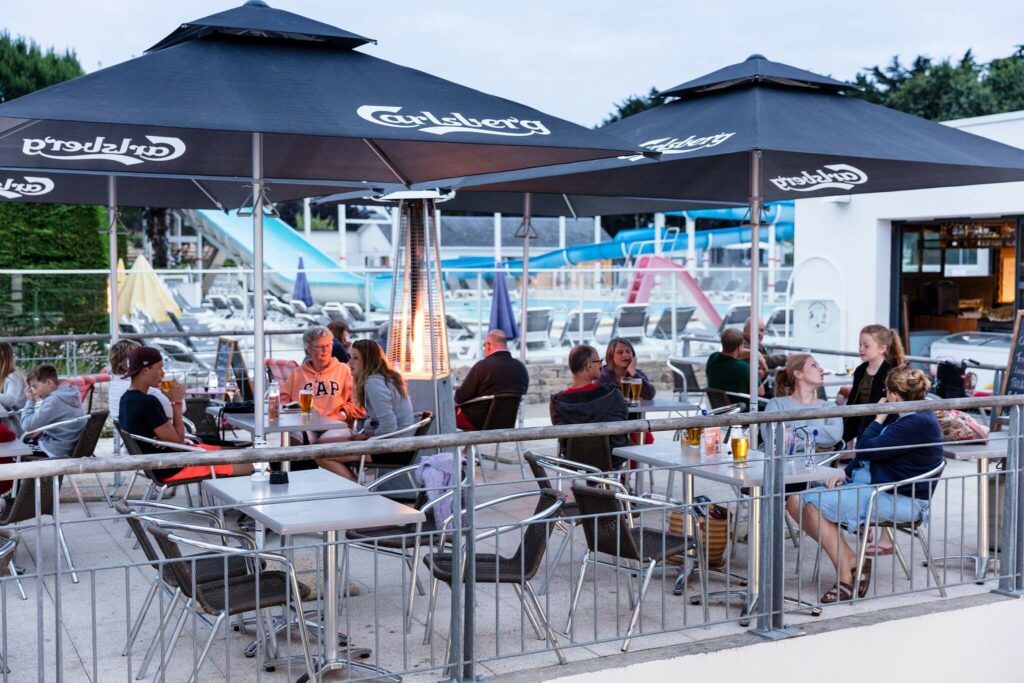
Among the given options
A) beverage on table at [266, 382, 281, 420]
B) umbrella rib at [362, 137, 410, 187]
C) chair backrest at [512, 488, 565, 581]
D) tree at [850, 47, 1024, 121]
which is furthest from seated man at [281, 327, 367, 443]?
tree at [850, 47, 1024, 121]

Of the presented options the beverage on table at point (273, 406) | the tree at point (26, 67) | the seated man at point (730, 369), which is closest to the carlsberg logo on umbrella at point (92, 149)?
the beverage on table at point (273, 406)

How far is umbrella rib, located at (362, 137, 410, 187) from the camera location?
6.82 meters

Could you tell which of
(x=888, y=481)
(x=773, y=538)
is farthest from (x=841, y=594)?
(x=773, y=538)

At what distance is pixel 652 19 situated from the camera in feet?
159

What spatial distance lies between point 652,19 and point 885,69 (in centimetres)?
1199

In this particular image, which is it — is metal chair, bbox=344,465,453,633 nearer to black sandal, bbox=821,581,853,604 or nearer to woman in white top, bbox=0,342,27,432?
black sandal, bbox=821,581,853,604

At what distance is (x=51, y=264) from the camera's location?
710 inches

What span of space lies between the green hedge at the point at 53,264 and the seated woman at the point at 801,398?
456 inches

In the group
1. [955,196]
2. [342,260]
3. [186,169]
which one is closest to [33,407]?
[186,169]

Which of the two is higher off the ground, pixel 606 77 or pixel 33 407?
pixel 606 77

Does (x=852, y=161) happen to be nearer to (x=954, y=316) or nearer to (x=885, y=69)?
(x=954, y=316)

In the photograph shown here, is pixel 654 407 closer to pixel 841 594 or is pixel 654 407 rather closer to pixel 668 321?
pixel 841 594

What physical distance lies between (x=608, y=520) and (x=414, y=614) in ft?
3.68

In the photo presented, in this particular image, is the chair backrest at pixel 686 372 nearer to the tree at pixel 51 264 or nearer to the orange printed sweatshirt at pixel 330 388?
the orange printed sweatshirt at pixel 330 388
